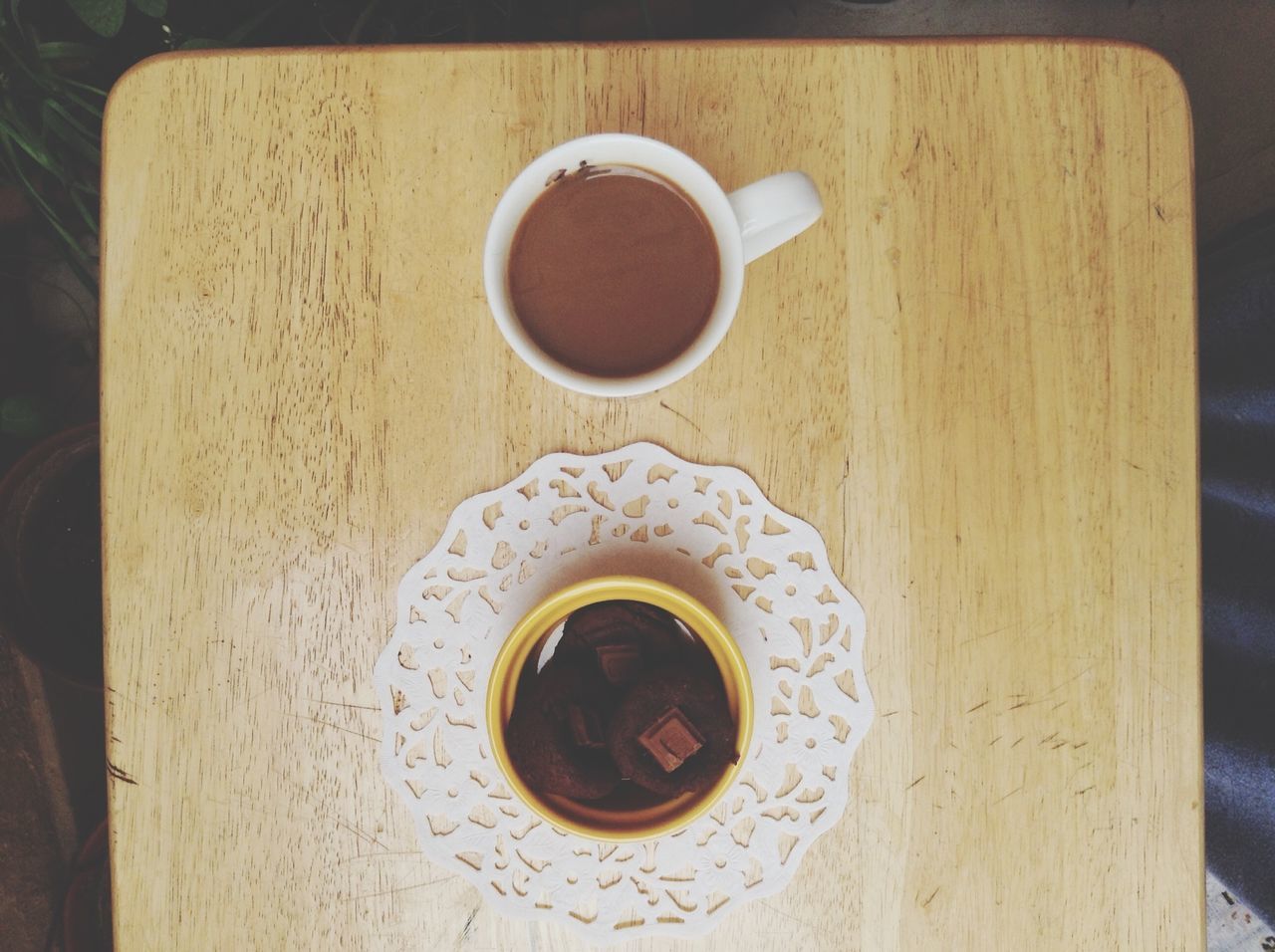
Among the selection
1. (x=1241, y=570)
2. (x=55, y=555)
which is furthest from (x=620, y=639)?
(x=55, y=555)

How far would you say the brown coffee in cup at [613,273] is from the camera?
0.67 m

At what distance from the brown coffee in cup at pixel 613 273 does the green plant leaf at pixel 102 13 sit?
0.69 meters

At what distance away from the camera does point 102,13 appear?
100cm

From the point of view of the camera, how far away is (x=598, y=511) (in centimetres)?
76

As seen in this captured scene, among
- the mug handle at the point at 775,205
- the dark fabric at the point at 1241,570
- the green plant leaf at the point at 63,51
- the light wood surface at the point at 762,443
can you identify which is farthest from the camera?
the green plant leaf at the point at 63,51

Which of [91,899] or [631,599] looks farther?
[91,899]

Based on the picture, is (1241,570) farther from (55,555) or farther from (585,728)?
(55,555)

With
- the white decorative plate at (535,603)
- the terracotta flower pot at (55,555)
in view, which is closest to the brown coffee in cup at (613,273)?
the white decorative plate at (535,603)

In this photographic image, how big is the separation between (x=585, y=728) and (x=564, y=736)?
0.02 metres

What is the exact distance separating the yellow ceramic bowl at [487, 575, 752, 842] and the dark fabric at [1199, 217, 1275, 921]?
25.2 inches

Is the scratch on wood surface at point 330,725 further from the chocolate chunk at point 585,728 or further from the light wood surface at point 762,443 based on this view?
the chocolate chunk at point 585,728

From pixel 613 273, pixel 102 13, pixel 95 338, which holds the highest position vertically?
pixel 102 13

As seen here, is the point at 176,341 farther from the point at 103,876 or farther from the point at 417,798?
the point at 103,876

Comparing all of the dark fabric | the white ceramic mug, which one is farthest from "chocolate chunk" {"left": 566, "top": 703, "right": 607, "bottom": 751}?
the dark fabric
